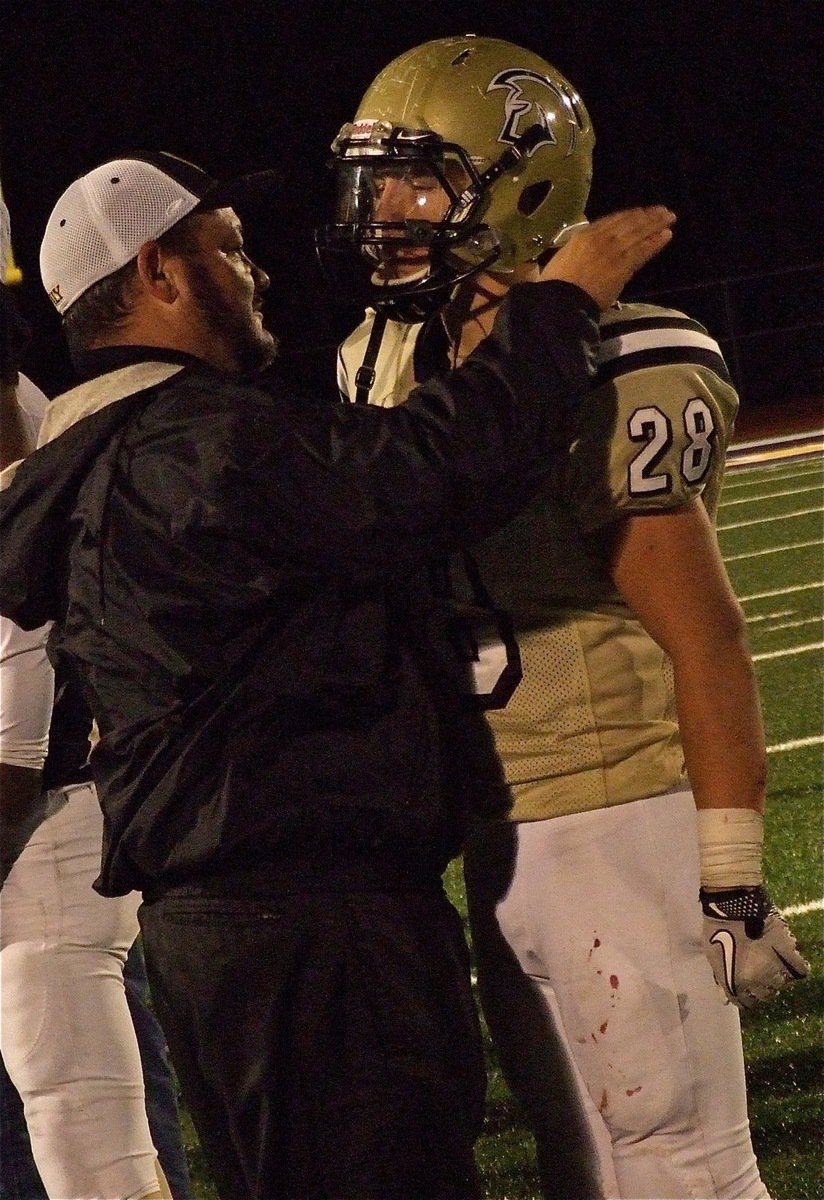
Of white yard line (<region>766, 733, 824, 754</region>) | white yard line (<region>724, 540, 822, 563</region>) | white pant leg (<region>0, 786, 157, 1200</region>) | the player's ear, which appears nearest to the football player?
the player's ear

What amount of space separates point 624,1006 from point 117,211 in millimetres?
1144

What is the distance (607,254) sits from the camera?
1.85 metres

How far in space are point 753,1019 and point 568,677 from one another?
2.25 m

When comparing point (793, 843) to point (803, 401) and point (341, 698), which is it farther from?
point (803, 401)

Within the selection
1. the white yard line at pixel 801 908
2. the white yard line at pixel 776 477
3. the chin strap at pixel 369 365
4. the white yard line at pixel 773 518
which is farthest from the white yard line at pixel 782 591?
the chin strap at pixel 369 365

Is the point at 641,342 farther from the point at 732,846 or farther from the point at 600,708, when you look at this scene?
the point at 732,846

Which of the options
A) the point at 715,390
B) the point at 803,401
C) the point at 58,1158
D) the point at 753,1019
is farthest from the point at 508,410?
the point at 803,401

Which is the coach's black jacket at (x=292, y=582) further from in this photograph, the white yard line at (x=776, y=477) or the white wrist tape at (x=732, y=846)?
the white yard line at (x=776, y=477)

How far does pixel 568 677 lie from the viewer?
196cm

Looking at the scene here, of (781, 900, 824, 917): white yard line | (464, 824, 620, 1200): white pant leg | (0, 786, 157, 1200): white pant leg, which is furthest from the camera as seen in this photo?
(781, 900, 824, 917): white yard line

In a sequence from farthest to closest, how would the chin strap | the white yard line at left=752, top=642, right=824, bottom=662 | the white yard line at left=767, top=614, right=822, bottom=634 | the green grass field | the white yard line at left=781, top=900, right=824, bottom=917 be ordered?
the white yard line at left=767, top=614, right=822, bottom=634 < the white yard line at left=752, top=642, right=824, bottom=662 < the white yard line at left=781, top=900, right=824, bottom=917 < the green grass field < the chin strap

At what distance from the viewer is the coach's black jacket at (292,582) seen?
1718mm

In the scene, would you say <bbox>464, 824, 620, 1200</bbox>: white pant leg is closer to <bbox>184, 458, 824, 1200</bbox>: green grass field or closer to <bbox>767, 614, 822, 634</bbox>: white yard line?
<bbox>184, 458, 824, 1200</bbox>: green grass field

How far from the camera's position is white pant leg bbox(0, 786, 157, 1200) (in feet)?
8.36
